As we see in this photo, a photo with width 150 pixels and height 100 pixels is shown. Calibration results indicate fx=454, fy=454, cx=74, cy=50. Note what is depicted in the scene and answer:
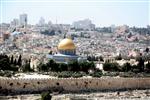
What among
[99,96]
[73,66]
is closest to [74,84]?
[99,96]

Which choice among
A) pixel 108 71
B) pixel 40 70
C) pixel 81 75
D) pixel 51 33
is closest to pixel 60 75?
pixel 81 75

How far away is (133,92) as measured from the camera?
4247cm

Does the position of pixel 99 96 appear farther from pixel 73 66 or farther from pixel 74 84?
pixel 73 66

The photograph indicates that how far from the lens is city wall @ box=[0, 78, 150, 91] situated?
129 feet

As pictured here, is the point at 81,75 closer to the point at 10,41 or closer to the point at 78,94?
the point at 78,94

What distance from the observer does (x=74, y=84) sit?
41719mm

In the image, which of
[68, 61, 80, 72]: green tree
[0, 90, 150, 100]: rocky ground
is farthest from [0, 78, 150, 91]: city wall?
[68, 61, 80, 72]: green tree

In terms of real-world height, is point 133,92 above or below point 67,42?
below

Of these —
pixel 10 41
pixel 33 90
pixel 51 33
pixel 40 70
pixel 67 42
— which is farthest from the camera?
pixel 51 33

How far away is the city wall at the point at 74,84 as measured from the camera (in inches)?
1545

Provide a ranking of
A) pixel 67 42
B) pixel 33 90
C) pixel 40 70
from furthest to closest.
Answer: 1. pixel 67 42
2. pixel 40 70
3. pixel 33 90

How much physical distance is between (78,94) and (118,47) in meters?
88.2

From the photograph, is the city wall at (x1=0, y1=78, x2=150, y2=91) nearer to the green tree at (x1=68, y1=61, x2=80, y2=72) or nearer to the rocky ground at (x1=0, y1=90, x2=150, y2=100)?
the rocky ground at (x1=0, y1=90, x2=150, y2=100)

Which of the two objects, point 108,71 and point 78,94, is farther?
point 108,71
